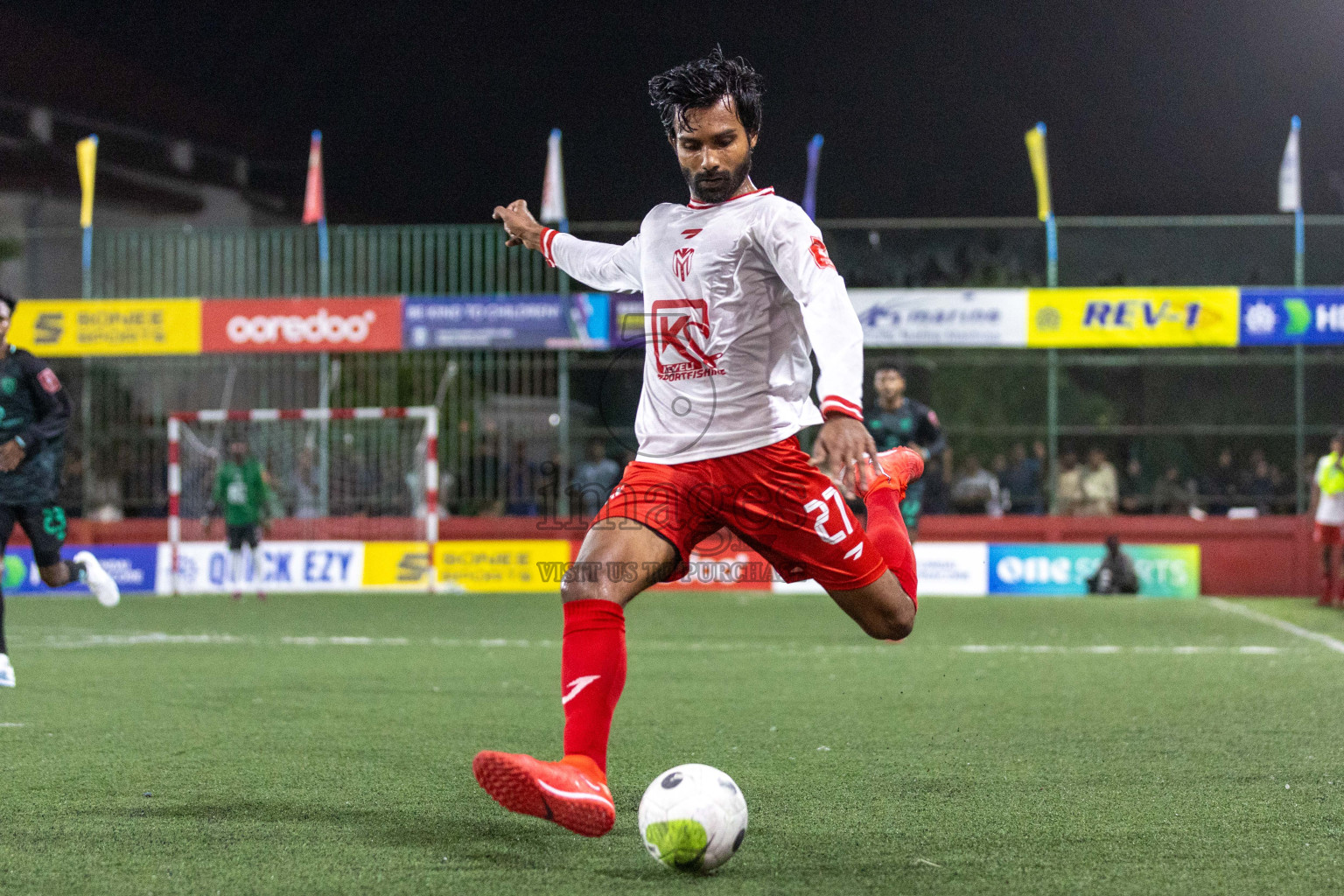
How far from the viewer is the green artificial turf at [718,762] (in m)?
3.72

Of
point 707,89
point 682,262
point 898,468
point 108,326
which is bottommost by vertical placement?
point 898,468

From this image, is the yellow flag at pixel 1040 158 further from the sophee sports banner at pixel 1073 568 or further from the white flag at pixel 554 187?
the white flag at pixel 554 187

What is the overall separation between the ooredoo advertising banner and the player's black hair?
15.7 meters

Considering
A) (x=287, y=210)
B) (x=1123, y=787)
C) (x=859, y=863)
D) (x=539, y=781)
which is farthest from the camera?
(x=287, y=210)

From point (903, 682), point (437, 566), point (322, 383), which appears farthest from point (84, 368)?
point (903, 682)

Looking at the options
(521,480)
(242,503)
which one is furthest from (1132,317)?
(242,503)

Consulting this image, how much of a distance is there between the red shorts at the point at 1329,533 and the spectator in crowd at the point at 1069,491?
364 cm

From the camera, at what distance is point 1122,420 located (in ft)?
68.7

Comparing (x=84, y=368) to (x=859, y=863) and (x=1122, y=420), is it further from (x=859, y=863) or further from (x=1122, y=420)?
(x=859, y=863)

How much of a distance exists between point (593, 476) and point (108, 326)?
746 cm

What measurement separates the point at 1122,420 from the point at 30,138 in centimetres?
2720

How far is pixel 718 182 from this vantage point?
4051mm

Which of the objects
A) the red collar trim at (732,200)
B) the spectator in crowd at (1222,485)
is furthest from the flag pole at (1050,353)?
the red collar trim at (732,200)

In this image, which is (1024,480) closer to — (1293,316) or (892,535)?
(1293,316)
